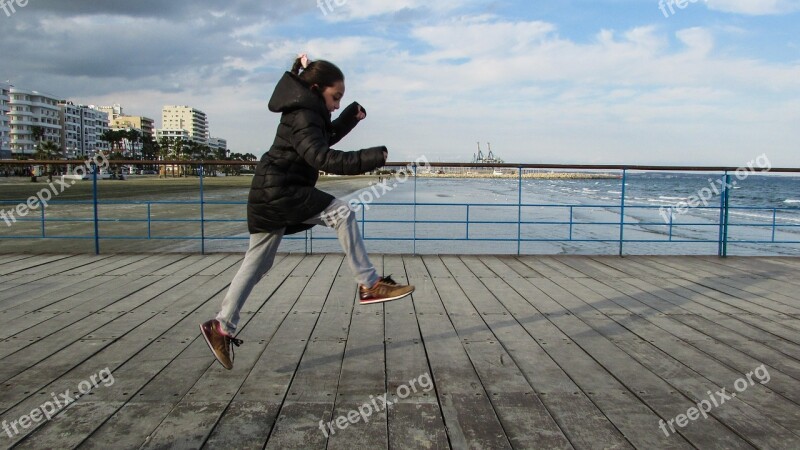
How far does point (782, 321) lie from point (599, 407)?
2.28 m

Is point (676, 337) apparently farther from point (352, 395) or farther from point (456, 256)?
point (456, 256)

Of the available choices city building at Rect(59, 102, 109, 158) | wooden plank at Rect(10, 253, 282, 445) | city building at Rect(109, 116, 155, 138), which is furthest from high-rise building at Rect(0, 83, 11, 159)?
wooden plank at Rect(10, 253, 282, 445)

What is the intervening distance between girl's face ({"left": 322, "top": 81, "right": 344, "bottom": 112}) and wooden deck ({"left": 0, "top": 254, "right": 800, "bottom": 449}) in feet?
4.18

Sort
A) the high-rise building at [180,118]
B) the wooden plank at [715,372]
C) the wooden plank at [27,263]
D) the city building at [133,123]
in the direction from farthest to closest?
the high-rise building at [180,118] < the city building at [133,123] < the wooden plank at [27,263] < the wooden plank at [715,372]

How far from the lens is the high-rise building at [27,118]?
3374 inches

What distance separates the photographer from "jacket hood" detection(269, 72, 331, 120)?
2.25 metres

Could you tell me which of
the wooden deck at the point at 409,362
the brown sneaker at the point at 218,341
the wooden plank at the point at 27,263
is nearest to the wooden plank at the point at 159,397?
the wooden deck at the point at 409,362

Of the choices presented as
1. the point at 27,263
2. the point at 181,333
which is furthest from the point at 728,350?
the point at 27,263

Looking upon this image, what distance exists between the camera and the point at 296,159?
7.69ft

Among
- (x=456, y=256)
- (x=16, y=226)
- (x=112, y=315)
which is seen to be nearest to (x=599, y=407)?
(x=112, y=315)

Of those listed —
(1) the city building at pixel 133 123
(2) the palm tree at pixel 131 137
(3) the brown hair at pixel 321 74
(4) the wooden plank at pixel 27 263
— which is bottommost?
(4) the wooden plank at pixel 27 263

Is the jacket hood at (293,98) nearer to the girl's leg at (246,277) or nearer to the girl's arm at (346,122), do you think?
the girl's arm at (346,122)

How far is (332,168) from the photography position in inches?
82.2

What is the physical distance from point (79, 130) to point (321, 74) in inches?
4924
